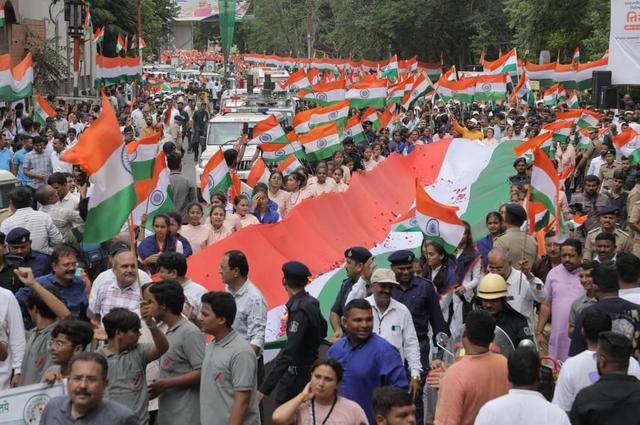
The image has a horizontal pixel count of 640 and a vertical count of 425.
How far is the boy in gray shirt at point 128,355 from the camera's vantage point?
7.06 m

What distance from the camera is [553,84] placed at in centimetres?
3394

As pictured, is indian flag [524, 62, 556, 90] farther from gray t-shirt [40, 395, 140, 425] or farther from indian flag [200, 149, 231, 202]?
gray t-shirt [40, 395, 140, 425]

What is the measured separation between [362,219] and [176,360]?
8798 millimetres

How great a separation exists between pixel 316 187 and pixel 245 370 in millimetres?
10225

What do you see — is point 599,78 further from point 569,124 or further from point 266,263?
point 266,263

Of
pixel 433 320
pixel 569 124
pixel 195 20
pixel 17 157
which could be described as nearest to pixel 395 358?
pixel 433 320

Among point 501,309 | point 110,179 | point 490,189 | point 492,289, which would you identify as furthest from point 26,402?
point 490,189

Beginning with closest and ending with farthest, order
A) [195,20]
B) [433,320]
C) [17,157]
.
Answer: [433,320] → [17,157] → [195,20]

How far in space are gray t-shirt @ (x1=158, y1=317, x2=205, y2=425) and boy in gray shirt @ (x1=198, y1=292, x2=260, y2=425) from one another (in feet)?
0.70

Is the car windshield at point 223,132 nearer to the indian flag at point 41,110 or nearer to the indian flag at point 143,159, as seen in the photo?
the indian flag at point 41,110

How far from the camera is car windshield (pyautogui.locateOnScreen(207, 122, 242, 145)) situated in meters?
25.0

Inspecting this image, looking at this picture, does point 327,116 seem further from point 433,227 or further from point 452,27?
point 452,27

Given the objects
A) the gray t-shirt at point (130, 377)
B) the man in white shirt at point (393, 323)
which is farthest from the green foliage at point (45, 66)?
the gray t-shirt at point (130, 377)

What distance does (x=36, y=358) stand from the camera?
7543 mm
